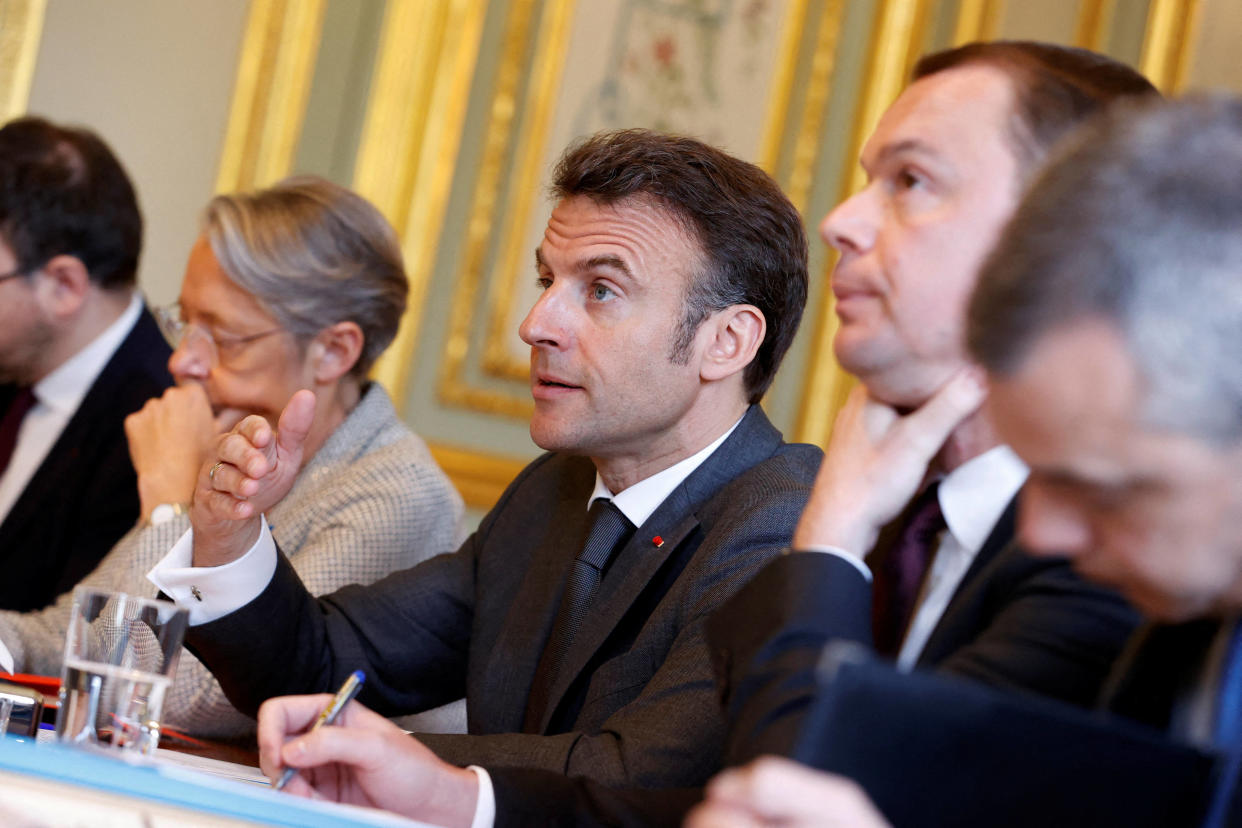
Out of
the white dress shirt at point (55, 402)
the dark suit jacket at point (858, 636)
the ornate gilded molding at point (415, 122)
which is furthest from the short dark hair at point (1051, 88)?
the ornate gilded molding at point (415, 122)

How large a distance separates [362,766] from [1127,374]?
2.59 feet

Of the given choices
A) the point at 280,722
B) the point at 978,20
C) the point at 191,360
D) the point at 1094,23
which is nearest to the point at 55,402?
the point at 191,360

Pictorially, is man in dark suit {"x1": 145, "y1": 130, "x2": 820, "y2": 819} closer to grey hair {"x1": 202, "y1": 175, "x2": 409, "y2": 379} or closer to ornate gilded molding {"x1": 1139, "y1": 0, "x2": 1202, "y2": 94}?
grey hair {"x1": 202, "y1": 175, "x2": 409, "y2": 379}

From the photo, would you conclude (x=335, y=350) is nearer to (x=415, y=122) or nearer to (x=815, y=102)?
(x=415, y=122)

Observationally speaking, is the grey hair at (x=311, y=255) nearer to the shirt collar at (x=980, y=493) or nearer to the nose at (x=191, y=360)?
the nose at (x=191, y=360)

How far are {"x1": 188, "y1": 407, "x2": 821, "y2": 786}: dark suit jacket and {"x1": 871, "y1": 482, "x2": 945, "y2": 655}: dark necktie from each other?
0.76 feet

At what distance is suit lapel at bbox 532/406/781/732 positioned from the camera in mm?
1650

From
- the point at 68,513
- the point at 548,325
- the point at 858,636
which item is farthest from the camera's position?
the point at 68,513

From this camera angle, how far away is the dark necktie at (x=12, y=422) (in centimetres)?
287

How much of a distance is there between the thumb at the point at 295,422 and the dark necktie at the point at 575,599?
16.5 inches

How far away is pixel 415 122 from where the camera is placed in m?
3.80

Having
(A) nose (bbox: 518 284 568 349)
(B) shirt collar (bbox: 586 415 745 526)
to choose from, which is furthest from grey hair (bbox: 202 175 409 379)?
(B) shirt collar (bbox: 586 415 745 526)

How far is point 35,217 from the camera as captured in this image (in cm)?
292

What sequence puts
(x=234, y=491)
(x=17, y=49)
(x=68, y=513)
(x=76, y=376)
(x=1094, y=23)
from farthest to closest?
(x=1094, y=23) → (x=17, y=49) → (x=76, y=376) → (x=68, y=513) → (x=234, y=491)
